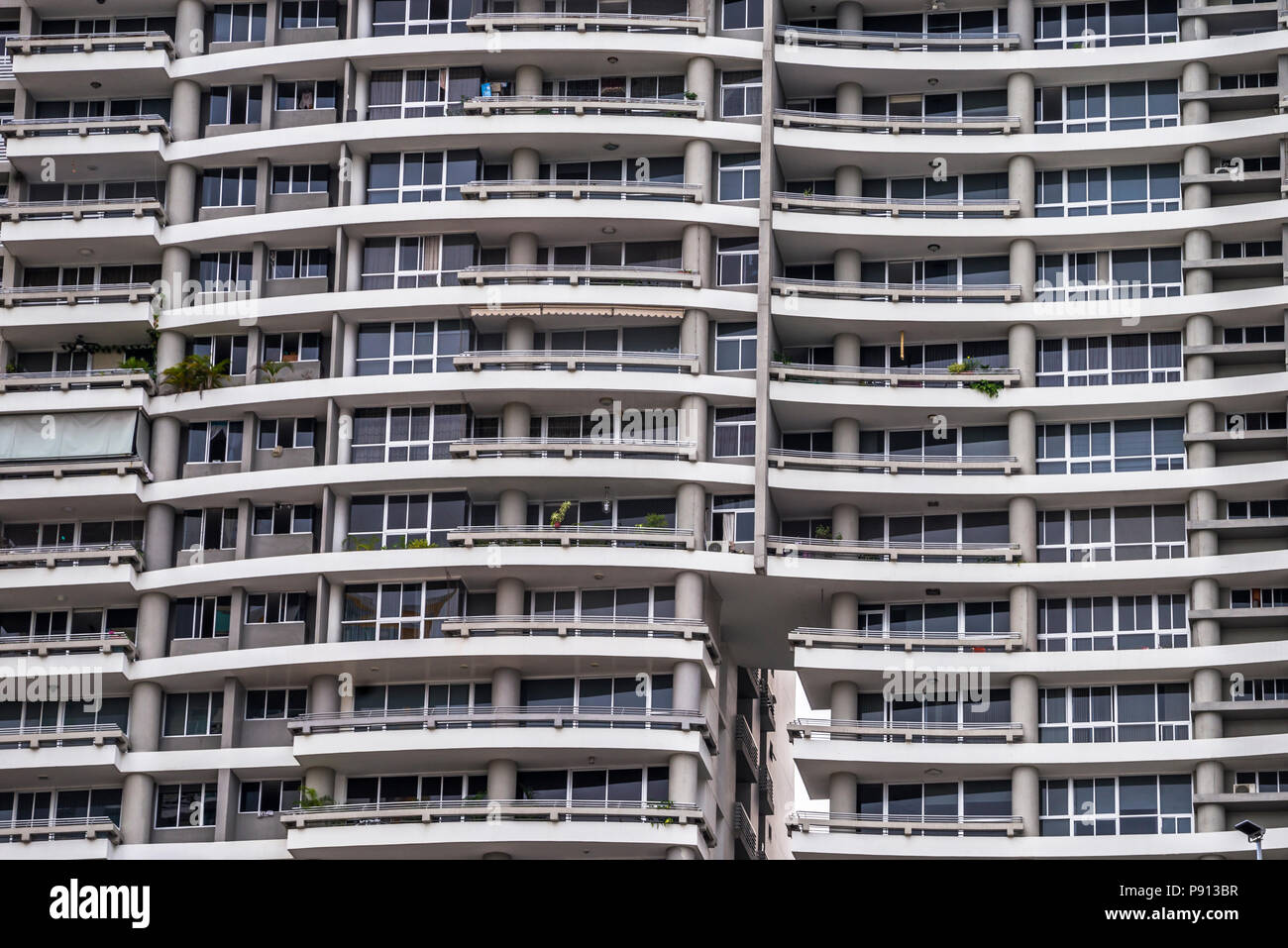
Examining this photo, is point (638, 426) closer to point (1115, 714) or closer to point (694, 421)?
point (694, 421)

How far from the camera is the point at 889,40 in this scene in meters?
84.1

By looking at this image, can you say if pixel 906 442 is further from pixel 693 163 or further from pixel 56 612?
pixel 56 612

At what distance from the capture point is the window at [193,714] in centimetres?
7950

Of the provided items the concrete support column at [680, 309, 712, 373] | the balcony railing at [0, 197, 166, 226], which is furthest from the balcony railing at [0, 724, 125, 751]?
the concrete support column at [680, 309, 712, 373]

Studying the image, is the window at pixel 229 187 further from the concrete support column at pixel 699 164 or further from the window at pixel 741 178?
the window at pixel 741 178

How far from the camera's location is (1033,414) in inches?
3167

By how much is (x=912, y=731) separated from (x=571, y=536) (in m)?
13.0

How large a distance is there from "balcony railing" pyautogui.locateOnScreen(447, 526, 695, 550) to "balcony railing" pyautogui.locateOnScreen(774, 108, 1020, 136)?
16.0 m

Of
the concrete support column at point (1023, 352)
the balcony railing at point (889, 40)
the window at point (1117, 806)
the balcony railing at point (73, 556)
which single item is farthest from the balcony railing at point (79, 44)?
the window at point (1117, 806)
